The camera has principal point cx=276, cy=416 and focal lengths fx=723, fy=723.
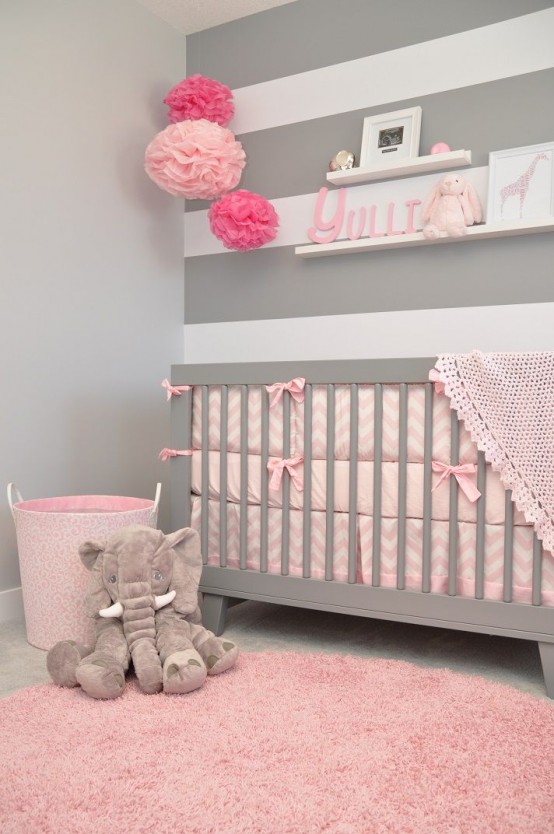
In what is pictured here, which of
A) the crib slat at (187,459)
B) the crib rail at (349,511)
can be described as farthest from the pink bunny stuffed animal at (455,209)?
the crib slat at (187,459)

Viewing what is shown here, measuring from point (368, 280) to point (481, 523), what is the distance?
101 centimetres

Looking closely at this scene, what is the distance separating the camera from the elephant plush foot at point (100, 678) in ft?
4.42

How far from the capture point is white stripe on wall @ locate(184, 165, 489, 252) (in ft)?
7.08

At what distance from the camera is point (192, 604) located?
5.23 ft

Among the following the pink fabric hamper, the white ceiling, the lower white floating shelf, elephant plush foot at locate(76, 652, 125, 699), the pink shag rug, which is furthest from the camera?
the white ceiling

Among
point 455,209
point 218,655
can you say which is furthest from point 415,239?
point 218,655

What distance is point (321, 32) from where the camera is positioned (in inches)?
93.7

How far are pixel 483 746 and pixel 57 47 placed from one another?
211 cm

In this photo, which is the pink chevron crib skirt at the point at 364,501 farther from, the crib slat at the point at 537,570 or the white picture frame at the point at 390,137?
the white picture frame at the point at 390,137

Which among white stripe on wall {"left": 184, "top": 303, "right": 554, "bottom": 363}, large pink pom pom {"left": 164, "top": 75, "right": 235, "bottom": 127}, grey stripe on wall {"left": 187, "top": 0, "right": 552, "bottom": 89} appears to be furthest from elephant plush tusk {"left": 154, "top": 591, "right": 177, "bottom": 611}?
grey stripe on wall {"left": 187, "top": 0, "right": 552, "bottom": 89}

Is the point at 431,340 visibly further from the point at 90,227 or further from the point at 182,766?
the point at 182,766

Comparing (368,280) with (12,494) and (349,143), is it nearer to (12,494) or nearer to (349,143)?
(349,143)

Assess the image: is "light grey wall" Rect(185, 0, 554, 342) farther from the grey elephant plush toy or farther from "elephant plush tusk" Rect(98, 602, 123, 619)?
"elephant plush tusk" Rect(98, 602, 123, 619)

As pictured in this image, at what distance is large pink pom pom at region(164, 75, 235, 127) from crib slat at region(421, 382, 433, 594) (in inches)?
52.8
